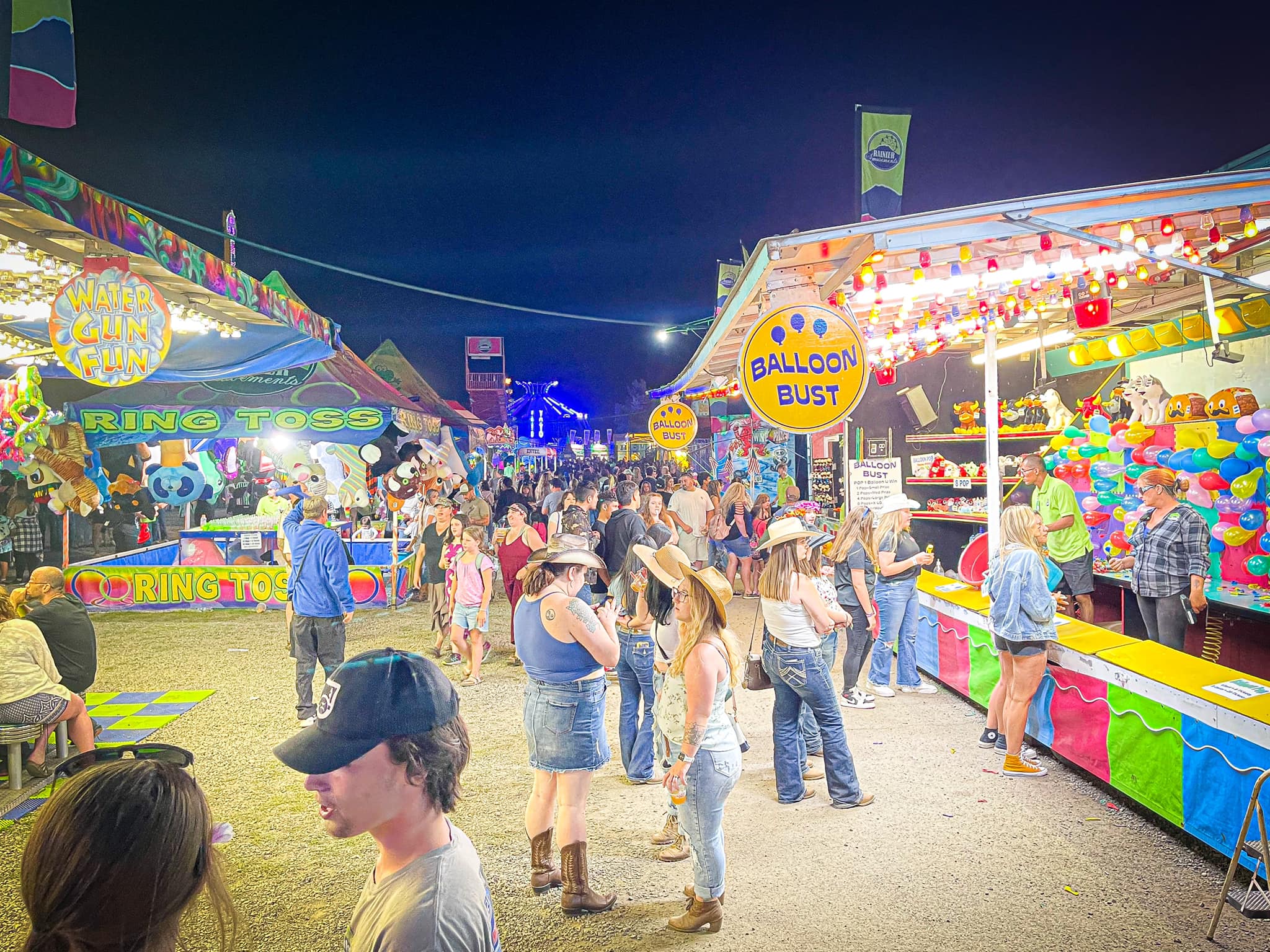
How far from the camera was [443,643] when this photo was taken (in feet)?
27.9

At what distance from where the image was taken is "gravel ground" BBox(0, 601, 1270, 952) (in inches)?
131

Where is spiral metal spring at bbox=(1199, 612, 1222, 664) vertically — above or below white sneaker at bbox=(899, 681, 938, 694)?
above

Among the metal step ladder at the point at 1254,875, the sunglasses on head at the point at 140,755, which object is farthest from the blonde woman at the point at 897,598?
the sunglasses on head at the point at 140,755

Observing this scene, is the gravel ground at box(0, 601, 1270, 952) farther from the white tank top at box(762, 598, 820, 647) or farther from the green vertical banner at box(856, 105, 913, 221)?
the green vertical banner at box(856, 105, 913, 221)

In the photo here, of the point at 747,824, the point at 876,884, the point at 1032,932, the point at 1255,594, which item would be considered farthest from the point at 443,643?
the point at 1255,594

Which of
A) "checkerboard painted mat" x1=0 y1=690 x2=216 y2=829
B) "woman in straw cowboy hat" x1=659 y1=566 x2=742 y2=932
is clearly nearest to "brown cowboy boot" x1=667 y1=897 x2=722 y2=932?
"woman in straw cowboy hat" x1=659 y1=566 x2=742 y2=932

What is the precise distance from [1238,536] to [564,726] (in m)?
6.43

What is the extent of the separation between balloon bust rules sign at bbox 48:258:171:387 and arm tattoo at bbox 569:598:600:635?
380 centimetres

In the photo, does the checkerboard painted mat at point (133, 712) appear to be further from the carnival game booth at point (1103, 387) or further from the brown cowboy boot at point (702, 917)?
the carnival game booth at point (1103, 387)

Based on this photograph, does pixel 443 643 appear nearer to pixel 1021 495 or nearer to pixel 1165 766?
pixel 1165 766

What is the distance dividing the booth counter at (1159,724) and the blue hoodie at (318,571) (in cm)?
517

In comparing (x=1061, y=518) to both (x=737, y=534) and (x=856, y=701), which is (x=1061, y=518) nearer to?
(x=856, y=701)

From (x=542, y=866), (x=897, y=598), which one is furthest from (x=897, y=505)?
(x=542, y=866)

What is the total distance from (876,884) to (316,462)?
1260 cm
